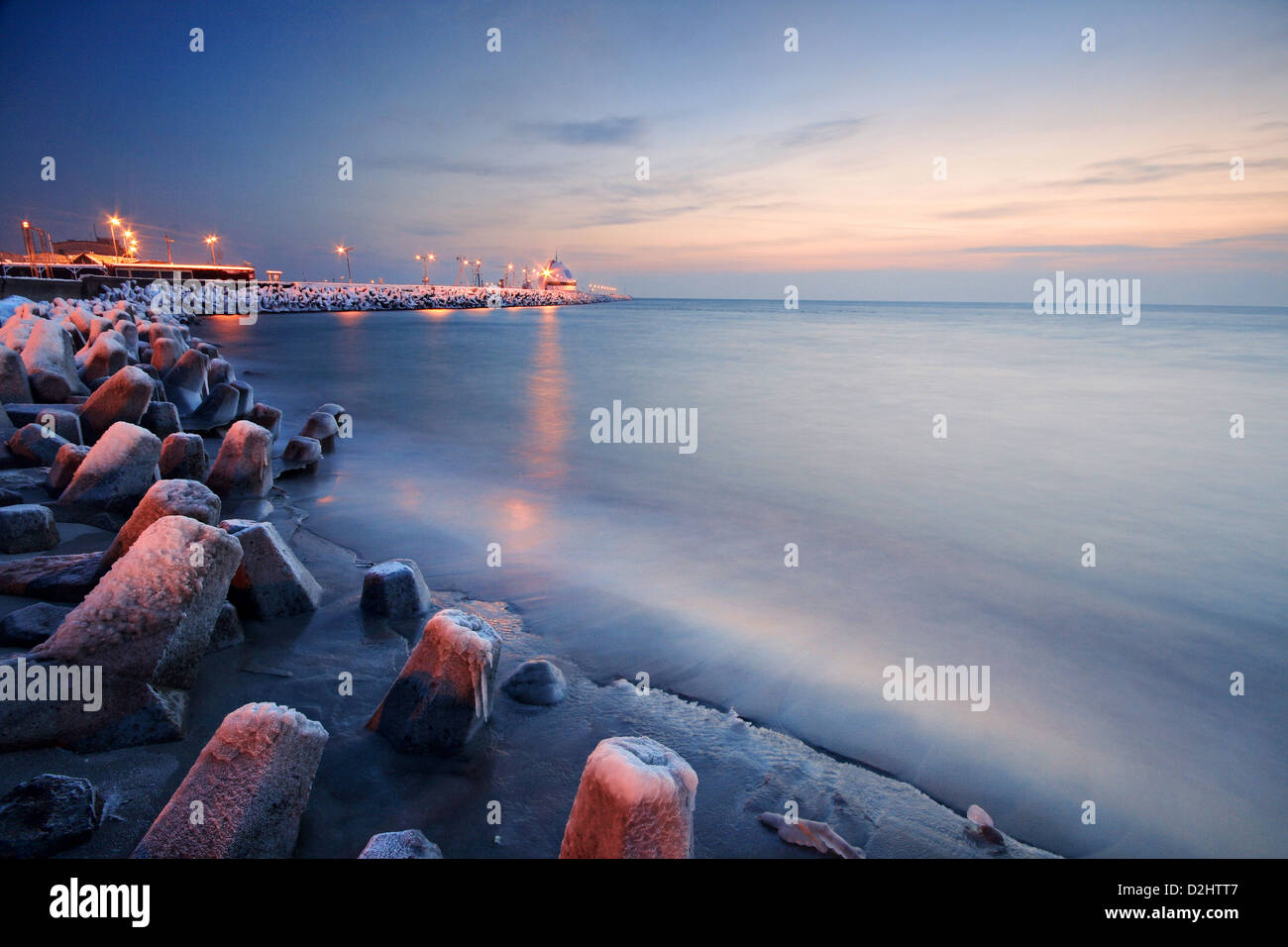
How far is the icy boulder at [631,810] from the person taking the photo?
1.53 meters

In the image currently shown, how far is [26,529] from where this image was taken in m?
3.80

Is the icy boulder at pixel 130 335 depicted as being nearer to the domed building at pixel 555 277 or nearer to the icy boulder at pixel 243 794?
the icy boulder at pixel 243 794

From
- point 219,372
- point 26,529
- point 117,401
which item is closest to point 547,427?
point 219,372

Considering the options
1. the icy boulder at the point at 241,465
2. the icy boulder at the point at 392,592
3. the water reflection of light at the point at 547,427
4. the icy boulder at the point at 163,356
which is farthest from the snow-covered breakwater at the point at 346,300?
the icy boulder at the point at 392,592

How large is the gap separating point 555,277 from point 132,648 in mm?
151744

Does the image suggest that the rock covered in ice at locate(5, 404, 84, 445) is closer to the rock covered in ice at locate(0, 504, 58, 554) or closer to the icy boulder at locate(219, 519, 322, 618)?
the rock covered in ice at locate(0, 504, 58, 554)

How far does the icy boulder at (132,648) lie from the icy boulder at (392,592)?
104cm

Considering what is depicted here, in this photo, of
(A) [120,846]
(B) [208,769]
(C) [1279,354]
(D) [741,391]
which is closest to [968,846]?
(B) [208,769]

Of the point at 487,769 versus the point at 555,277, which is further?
the point at 555,277

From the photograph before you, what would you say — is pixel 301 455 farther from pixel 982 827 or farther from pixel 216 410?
pixel 982 827

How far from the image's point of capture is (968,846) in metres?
2.39

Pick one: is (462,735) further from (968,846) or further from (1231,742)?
(1231,742)

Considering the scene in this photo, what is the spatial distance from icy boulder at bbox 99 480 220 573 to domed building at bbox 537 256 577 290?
148389 mm
